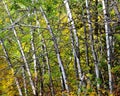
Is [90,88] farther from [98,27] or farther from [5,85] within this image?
[5,85]

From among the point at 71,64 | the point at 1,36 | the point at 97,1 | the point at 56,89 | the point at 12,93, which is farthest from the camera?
the point at 56,89

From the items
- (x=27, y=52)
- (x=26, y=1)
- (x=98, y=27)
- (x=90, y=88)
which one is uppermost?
(x=27, y=52)

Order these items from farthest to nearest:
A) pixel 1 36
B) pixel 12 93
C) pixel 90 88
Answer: pixel 12 93, pixel 1 36, pixel 90 88

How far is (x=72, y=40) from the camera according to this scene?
11.5m

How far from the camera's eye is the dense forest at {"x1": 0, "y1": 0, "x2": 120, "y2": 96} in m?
9.89

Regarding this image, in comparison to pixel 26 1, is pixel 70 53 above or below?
above

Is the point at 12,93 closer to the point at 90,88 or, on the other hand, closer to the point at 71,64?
the point at 71,64

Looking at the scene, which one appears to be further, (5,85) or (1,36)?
(5,85)

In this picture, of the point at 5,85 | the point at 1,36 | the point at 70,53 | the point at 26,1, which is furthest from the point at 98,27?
the point at 5,85

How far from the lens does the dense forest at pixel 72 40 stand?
989 cm

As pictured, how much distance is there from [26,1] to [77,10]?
4953mm

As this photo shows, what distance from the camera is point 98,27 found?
1434cm

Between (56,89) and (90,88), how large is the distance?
445 inches

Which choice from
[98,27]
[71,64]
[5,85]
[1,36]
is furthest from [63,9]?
[5,85]
